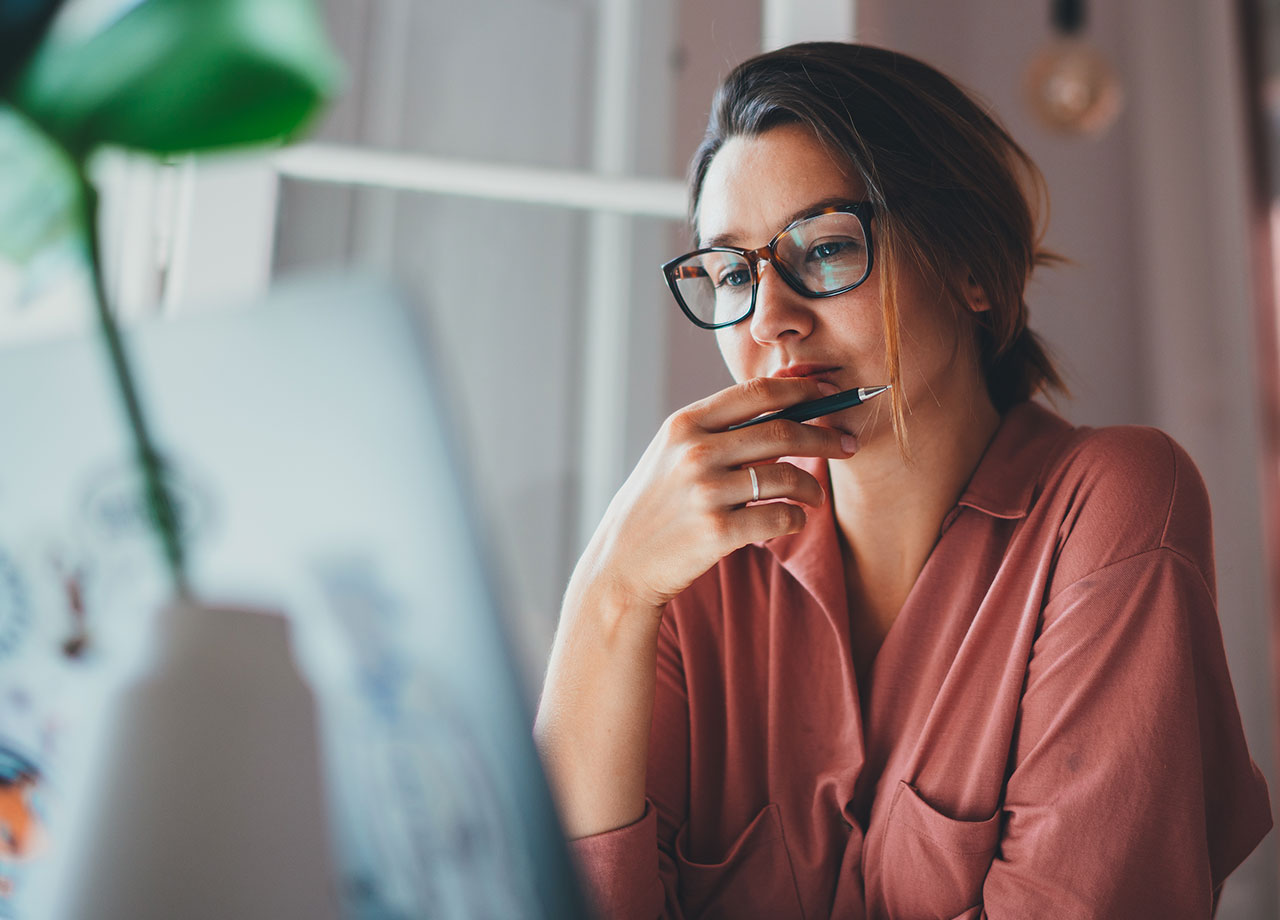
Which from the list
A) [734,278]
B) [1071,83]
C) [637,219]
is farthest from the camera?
[1071,83]

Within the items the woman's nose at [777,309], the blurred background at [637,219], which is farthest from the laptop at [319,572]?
the woman's nose at [777,309]

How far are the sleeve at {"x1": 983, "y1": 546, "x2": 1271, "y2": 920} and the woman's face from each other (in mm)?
264

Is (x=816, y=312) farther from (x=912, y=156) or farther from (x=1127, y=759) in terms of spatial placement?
(x=1127, y=759)

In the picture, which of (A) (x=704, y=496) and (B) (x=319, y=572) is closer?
(B) (x=319, y=572)

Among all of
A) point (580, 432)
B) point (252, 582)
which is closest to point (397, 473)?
point (252, 582)

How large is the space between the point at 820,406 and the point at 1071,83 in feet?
5.81

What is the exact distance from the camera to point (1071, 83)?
2217mm

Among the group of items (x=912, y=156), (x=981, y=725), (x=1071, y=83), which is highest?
(x=1071, y=83)

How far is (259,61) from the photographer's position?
0.38 metres

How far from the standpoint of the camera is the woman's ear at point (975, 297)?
1.00 metres

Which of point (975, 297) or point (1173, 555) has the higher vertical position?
point (975, 297)

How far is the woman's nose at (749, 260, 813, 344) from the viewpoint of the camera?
94 cm

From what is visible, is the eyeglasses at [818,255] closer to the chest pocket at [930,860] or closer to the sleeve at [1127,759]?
the sleeve at [1127,759]

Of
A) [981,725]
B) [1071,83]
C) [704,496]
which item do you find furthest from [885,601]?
[1071,83]
